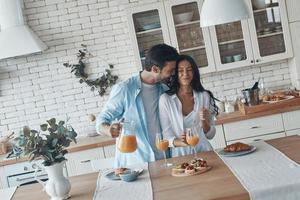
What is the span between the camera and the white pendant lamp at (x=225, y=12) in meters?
2.65

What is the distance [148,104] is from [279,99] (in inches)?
68.4

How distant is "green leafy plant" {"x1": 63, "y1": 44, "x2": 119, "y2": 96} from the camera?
458 cm

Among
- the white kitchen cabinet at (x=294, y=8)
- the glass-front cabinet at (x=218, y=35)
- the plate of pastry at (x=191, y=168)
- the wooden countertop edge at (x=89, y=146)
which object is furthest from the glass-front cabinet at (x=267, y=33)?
the plate of pastry at (x=191, y=168)

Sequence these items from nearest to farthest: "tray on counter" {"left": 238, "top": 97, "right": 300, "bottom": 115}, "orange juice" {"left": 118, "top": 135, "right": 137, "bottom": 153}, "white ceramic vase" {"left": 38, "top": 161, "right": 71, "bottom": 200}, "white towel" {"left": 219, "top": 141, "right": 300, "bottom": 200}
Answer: "white towel" {"left": 219, "top": 141, "right": 300, "bottom": 200} < "white ceramic vase" {"left": 38, "top": 161, "right": 71, "bottom": 200} < "orange juice" {"left": 118, "top": 135, "right": 137, "bottom": 153} < "tray on counter" {"left": 238, "top": 97, "right": 300, "bottom": 115}

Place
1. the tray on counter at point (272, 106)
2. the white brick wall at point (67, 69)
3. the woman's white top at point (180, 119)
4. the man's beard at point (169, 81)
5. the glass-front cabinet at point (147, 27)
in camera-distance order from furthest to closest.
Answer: the white brick wall at point (67, 69) < the glass-front cabinet at point (147, 27) < the tray on counter at point (272, 106) < the man's beard at point (169, 81) < the woman's white top at point (180, 119)

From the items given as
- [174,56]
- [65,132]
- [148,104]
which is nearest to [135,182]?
[65,132]

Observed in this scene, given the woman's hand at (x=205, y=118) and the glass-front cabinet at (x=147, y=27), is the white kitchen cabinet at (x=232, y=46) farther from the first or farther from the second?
the woman's hand at (x=205, y=118)

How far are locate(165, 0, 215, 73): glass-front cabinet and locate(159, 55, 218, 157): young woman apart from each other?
1.52 m

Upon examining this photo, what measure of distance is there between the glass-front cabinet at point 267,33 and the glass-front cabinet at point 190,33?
465 millimetres

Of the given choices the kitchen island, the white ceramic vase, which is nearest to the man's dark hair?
the kitchen island

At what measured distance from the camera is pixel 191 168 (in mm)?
2414

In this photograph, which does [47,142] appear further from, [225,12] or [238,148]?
[225,12]

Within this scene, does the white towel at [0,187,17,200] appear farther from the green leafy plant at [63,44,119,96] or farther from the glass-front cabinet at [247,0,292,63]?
the glass-front cabinet at [247,0,292,63]

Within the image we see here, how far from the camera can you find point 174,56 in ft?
9.33
